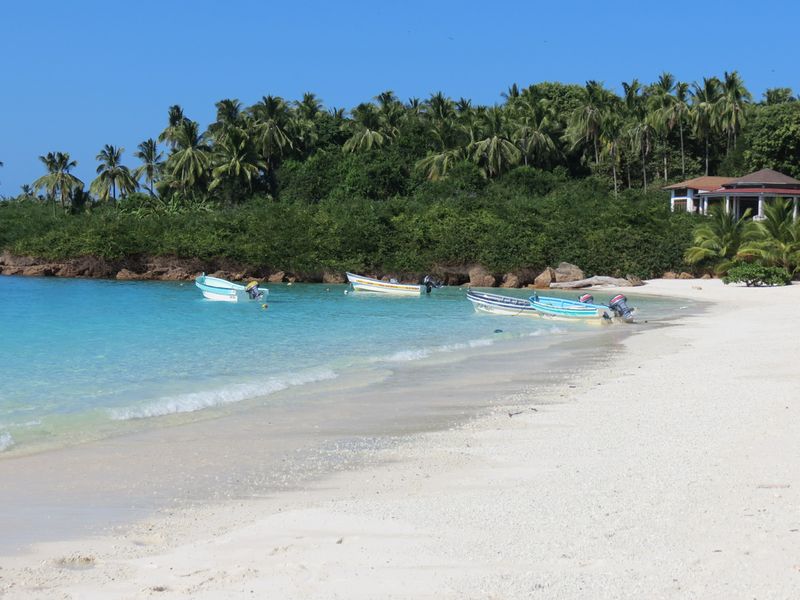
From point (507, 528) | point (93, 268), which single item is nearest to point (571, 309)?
point (507, 528)

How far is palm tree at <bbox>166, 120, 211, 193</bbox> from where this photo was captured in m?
77.4

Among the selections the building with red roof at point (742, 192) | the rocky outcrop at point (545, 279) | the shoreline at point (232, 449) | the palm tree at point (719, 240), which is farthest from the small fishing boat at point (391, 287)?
the shoreline at point (232, 449)

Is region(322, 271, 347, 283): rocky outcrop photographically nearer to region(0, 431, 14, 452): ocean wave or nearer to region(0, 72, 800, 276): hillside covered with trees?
region(0, 72, 800, 276): hillside covered with trees

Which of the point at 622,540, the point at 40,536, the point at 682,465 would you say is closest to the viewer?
the point at 622,540

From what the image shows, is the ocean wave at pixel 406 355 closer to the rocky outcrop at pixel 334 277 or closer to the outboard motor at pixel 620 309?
the outboard motor at pixel 620 309

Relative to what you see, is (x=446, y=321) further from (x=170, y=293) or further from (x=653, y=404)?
(x=170, y=293)

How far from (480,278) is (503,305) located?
884 inches

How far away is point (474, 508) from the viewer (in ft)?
24.7

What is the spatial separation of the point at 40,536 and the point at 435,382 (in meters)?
9.99

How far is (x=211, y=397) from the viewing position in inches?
589

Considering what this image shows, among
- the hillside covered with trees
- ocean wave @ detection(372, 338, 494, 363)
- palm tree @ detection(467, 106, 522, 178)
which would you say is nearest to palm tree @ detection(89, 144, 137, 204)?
the hillside covered with trees

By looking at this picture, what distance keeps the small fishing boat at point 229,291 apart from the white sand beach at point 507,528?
102 feet

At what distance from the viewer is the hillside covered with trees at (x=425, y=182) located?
56.9 m

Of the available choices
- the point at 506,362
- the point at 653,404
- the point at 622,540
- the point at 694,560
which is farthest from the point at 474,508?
the point at 506,362
